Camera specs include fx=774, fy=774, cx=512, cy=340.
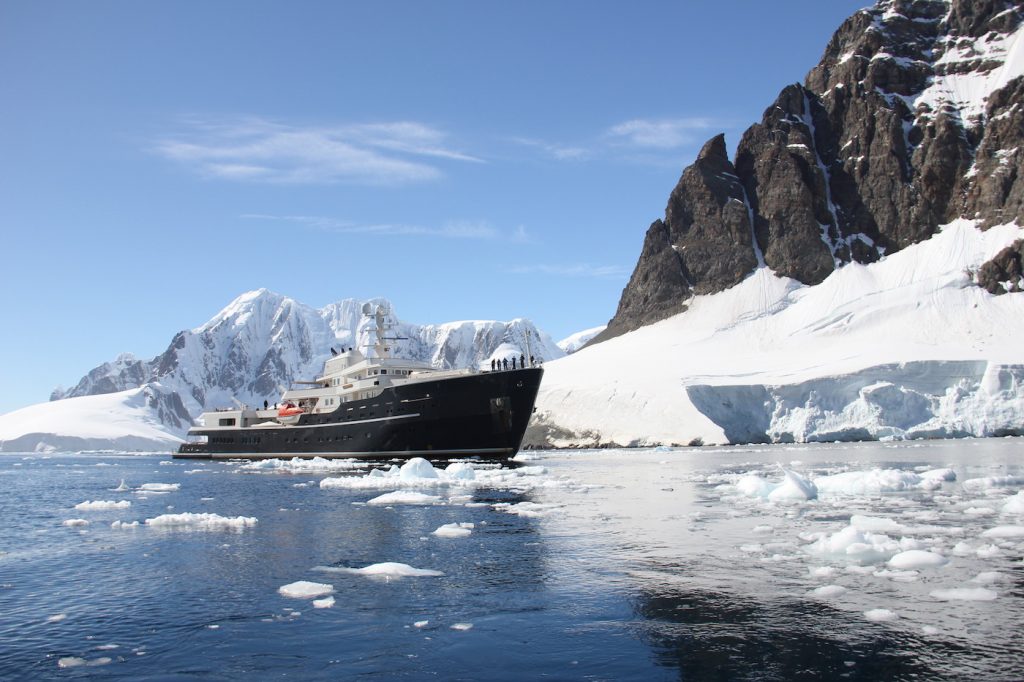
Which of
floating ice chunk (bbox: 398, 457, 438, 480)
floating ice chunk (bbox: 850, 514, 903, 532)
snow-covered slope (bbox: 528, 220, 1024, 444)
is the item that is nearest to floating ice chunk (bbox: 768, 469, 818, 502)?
floating ice chunk (bbox: 850, 514, 903, 532)

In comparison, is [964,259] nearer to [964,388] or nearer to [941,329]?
[941,329]

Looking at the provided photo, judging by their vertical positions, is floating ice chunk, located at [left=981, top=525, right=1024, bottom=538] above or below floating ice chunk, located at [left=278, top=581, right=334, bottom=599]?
below

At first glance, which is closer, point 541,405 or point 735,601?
point 735,601

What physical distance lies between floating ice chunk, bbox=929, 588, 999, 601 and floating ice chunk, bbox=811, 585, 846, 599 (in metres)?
1.36

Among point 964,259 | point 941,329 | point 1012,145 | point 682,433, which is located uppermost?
point 1012,145

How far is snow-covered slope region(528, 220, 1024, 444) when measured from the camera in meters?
78.9

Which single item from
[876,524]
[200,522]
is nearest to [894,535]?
[876,524]

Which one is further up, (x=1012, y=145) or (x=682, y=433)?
(x=1012, y=145)

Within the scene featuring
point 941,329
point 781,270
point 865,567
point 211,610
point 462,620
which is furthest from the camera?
point 781,270

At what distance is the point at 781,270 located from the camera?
5246 inches

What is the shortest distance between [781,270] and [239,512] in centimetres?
12112

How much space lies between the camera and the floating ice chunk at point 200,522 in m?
23.1

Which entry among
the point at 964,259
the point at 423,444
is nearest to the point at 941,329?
the point at 964,259

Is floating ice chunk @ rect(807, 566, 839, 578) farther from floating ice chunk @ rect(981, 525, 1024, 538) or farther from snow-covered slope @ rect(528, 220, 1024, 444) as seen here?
snow-covered slope @ rect(528, 220, 1024, 444)
